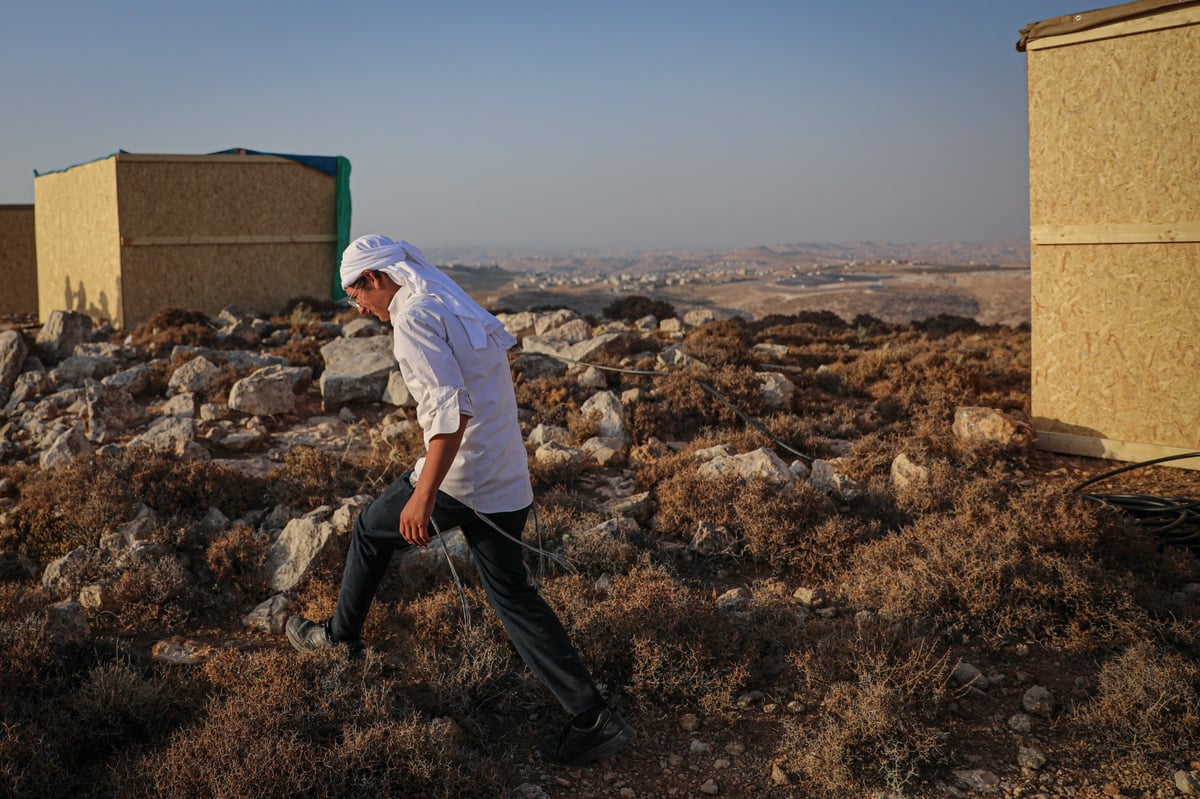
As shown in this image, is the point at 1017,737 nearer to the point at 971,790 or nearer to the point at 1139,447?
the point at 971,790

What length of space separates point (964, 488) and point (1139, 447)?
225cm

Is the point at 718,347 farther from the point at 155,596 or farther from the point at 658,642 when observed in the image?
the point at 155,596

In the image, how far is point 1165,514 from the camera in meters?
5.75

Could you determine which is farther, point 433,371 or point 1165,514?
point 1165,514

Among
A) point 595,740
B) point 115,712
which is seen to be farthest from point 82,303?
point 595,740

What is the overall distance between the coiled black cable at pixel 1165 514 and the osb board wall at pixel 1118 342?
1.23 m

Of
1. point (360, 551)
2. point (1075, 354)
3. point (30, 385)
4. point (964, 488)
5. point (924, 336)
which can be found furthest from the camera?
point (924, 336)

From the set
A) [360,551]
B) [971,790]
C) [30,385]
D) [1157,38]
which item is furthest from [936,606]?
[30,385]

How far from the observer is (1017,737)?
12.3 feet

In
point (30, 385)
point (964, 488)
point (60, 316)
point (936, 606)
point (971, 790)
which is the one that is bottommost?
point (971, 790)

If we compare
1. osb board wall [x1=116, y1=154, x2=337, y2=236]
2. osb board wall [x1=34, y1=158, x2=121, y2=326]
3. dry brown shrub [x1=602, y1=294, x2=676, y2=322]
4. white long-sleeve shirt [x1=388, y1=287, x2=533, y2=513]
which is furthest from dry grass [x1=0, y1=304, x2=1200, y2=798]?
dry brown shrub [x1=602, y1=294, x2=676, y2=322]

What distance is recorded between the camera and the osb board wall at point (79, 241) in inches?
541

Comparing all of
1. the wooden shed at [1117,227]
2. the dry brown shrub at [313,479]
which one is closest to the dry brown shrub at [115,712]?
the dry brown shrub at [313,479]

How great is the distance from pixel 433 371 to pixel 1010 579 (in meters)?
3.48
